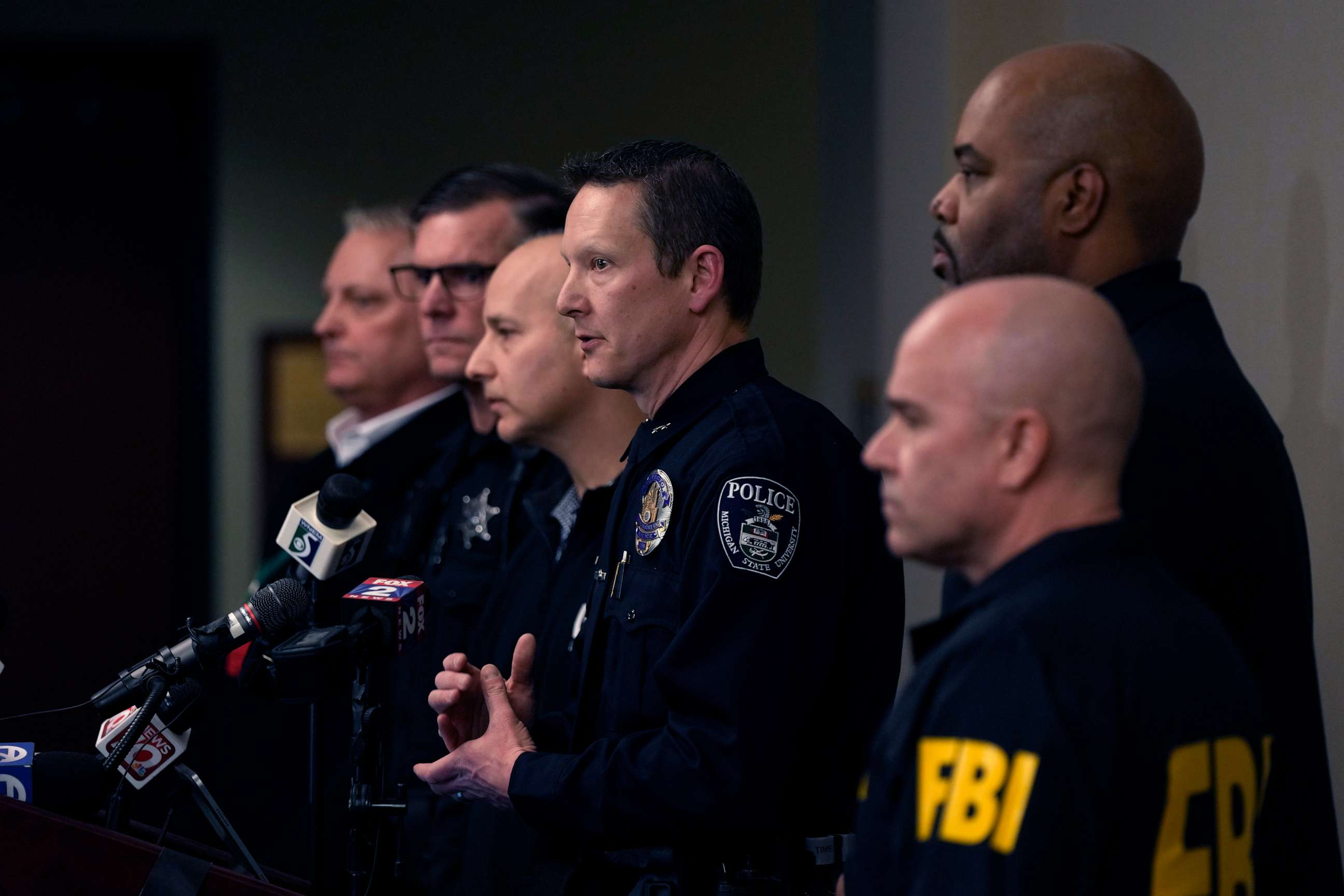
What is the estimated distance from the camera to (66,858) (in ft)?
4.58

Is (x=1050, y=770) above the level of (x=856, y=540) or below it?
below

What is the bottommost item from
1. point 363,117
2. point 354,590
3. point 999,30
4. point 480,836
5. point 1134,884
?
point 480,836

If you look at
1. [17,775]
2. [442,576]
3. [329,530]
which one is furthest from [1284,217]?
[17,775]

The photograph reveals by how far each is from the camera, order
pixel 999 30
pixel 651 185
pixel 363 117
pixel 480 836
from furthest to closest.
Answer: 1. pixel 363 117
2. pixel 999 30
3. pixel 480 836
4. pixel 651 185

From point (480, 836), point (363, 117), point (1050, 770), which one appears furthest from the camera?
point (363, 117)

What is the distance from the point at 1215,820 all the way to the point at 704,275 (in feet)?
2.88

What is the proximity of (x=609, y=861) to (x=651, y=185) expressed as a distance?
78 centimetres

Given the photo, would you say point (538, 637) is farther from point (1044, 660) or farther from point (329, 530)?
point (1044, 660)

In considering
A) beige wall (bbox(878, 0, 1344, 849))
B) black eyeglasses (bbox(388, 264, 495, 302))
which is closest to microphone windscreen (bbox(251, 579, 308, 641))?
beige wall (bbox(878, 0, 1344, 849))

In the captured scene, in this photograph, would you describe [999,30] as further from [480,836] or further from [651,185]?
[480,836]

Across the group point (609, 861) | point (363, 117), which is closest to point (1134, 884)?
point (609, 861)

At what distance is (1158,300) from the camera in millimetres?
1423

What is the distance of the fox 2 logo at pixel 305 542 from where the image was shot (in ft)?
5.23

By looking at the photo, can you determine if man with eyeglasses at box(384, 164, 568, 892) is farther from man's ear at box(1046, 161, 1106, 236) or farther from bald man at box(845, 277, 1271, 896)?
bald man at box(845, 277, 1271, 896)
